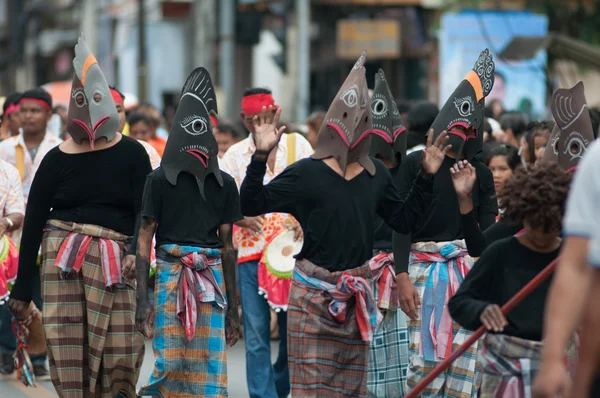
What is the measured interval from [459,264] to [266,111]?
1564 mm

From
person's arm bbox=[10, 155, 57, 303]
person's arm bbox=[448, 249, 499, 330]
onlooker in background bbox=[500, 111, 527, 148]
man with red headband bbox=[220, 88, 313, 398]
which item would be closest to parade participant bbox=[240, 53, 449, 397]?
person's arm bbox=[448, 249, 499, 330]

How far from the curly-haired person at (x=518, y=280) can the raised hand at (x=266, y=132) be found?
1.44 m

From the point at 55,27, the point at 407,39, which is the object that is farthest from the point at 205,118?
the point at 55,27

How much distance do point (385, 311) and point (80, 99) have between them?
2.24 m

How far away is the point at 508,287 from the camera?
5.36 m

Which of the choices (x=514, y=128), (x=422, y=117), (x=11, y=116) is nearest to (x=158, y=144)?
(x=11, y=116)

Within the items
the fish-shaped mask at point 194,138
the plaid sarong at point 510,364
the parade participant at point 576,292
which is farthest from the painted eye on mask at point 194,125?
the parade participant at point 576,292

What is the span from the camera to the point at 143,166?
309 inches

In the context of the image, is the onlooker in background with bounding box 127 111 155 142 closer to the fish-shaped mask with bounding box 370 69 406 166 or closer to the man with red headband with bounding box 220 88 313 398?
the man with red headband with bounding box 220 88 313 398

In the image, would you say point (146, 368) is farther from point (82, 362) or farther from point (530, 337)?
point (530, 337)

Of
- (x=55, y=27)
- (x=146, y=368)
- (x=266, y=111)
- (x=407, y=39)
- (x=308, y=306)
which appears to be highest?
(x=55, y=27)

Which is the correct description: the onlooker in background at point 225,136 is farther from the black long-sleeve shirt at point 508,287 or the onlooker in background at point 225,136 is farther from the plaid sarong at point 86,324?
the black long-sleeve shirt at point 508,287

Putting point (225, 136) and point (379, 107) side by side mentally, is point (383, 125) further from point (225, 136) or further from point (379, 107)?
point (225, 136)

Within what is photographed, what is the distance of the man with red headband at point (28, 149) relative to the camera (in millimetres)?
10531
